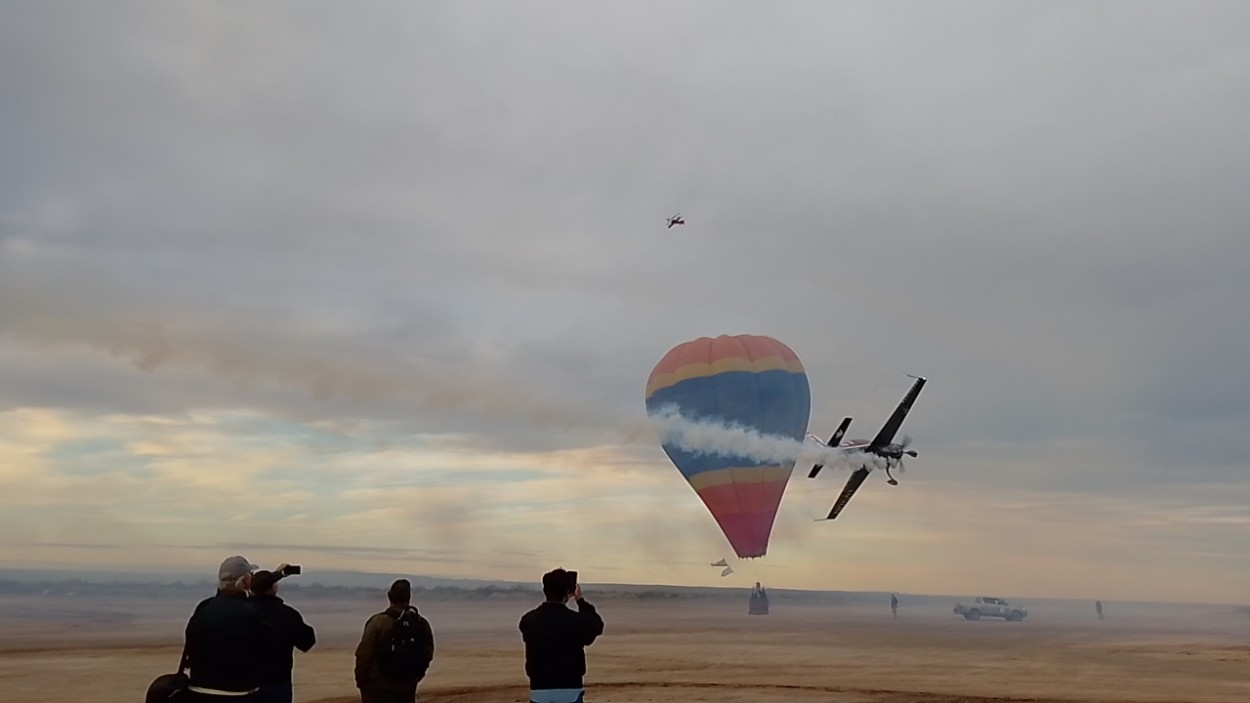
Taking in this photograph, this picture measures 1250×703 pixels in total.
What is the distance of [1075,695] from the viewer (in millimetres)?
23281

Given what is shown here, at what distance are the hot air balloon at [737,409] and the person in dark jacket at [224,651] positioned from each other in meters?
30.7

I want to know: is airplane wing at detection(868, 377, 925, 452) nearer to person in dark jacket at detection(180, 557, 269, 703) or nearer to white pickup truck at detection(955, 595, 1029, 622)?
person in dark jacket at detection(180, 557, 269, 703)

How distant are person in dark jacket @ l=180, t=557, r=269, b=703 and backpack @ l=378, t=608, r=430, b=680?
99.2 inches

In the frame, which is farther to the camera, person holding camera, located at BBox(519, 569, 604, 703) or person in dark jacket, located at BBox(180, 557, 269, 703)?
person holding camera, located at BBox(519, 569, 604, 703)

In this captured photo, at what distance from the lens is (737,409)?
36875 mm

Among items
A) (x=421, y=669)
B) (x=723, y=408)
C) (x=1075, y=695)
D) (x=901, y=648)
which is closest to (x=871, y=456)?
(x=723, y=408)

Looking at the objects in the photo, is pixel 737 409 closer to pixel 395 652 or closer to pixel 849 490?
pixel 849 490

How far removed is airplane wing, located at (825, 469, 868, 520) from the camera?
39.7 meters

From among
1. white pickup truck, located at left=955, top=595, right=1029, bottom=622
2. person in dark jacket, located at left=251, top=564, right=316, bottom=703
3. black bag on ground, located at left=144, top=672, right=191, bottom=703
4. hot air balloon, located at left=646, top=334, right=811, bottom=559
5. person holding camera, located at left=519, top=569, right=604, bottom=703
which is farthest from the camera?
white pickup truck, located at left=955, top=595, right=1029, bottom=622

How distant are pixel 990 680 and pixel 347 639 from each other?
27668 millimetres

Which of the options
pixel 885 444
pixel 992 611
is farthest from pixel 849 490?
pixel 992 611

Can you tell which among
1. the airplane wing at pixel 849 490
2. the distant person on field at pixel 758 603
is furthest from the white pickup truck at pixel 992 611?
the airplane wing at pixel 849 490

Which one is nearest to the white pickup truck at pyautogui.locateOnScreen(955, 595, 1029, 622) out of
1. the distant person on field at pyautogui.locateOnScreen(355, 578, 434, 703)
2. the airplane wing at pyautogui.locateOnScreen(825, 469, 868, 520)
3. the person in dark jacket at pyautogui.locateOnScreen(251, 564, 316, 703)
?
the airplane wing at pyautogui.locateOnScreen(825, 469, 868, 520)

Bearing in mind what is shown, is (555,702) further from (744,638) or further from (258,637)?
(744,638)
